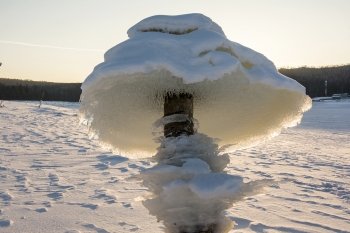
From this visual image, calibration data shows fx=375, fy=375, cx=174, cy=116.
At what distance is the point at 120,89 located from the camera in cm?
125

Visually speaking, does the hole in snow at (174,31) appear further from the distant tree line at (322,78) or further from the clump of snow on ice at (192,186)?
the distant tree line at (322,78)

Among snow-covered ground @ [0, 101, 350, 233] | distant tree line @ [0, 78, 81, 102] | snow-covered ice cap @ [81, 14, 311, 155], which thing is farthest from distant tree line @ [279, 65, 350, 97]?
snow-covered ice cap @ [81, 14, 311, 155]

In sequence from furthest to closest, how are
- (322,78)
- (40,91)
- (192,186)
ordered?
(40,91) < (322,78) < (192,186)

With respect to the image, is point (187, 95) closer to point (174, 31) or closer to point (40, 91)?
point (174, 31)

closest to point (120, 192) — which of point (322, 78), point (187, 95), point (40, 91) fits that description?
point (187, 95)

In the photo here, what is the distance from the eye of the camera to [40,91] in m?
83.6

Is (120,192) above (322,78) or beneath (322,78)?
beneath

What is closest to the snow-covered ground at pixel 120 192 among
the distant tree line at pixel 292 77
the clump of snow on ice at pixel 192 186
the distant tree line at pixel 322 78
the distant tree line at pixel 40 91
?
the clump of snow on ice at pixel 192 186

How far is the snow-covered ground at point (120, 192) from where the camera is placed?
4266mm

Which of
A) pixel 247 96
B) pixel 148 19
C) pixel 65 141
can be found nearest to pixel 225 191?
pixel 247 96

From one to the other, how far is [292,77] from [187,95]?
259 feet

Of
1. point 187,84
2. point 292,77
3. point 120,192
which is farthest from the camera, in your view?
point 292,77

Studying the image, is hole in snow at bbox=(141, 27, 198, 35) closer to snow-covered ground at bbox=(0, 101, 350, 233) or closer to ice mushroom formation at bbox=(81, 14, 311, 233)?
ice mushroom formation at bbox=(81, 14, 311, 233)

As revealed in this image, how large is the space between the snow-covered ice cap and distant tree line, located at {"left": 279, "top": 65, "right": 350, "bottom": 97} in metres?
61.1
